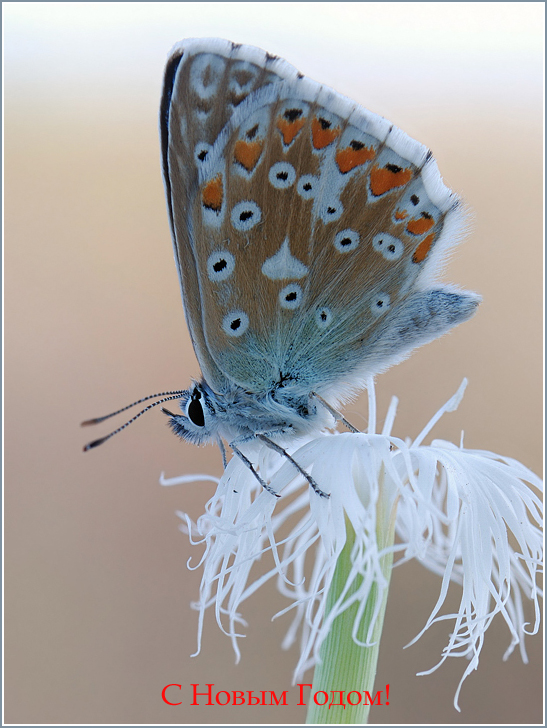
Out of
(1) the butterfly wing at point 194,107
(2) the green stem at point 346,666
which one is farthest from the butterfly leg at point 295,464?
(1) the butterfly wing at point 194,107

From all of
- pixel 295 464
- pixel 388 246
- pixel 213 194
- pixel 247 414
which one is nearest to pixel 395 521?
pixel 295 464

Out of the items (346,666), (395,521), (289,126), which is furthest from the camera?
(289,126)

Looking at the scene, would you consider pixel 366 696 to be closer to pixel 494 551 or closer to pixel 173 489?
pixel 494 551

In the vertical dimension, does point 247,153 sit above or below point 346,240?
above

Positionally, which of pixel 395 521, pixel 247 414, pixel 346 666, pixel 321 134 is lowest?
pixel 346 666

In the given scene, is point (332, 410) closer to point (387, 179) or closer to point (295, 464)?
point (295, 464)

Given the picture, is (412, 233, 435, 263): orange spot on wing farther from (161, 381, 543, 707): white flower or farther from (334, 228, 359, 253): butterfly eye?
(161, 381, 543, 707): white flower

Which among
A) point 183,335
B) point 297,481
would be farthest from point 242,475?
point 183,335

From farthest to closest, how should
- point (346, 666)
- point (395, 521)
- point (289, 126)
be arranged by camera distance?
point (289, 126)
point (395, 521)
point (346, 666)
